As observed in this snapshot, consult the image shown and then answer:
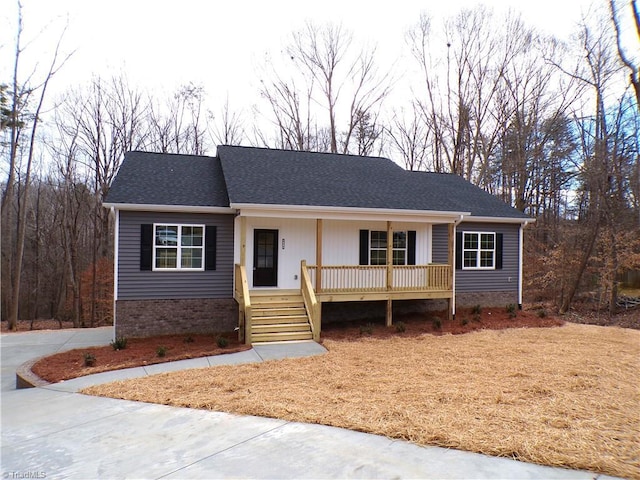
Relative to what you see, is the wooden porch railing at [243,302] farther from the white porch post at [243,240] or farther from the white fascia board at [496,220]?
the white fascia board at [496,220]

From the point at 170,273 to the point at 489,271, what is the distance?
33.2 feet

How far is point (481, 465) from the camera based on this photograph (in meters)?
3.43

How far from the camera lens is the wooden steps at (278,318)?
947 centimetres

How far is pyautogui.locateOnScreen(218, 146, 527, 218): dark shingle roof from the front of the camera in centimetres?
1089

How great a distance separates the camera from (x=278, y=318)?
9984 mm

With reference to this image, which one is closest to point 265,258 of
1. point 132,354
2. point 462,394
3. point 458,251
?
point 132,354

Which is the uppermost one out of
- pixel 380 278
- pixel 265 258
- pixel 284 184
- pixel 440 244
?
pixel 284 184

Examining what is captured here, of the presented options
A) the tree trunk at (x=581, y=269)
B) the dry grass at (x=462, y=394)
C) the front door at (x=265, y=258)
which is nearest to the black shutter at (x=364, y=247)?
the front door at (x=265, y=258)

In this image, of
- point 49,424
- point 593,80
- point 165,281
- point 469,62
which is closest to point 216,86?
point 469,62

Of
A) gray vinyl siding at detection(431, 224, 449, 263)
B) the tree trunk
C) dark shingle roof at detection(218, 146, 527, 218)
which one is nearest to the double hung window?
gray vinyl siding at detection(431, 224, 449, 263)

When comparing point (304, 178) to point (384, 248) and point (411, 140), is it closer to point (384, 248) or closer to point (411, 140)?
point (384, 248)

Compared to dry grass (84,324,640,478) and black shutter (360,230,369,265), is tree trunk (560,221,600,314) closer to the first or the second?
dry grass (84,324,640,478)

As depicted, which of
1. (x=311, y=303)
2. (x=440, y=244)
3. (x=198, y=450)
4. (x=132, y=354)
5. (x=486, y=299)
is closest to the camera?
(x=198, y=450)

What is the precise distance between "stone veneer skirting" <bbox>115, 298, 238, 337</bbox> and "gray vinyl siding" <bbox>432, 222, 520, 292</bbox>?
6796mm
